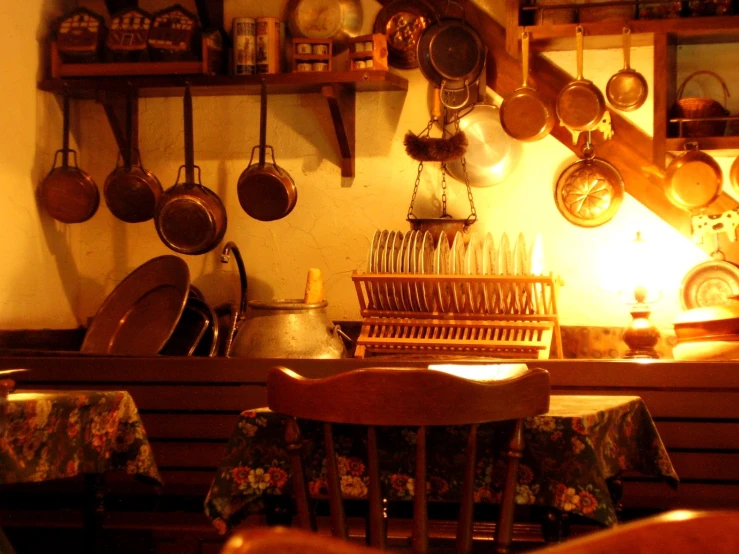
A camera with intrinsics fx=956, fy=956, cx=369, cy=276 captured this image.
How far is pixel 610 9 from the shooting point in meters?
3.59

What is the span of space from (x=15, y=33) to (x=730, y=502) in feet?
10.3

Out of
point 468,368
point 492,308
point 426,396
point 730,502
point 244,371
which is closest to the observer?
point 426,396

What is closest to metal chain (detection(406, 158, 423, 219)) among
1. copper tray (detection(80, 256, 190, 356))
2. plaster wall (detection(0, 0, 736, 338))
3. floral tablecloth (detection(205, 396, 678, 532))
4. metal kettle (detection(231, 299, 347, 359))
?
plaster wall (detection(0, 0, 736, 338))

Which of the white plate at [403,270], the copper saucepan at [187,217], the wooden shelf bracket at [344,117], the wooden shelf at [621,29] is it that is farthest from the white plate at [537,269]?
the copper saucepan at [187,217]

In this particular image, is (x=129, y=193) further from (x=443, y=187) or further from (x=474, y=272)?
(x=474, y=272)

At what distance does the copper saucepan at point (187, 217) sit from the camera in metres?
3.82

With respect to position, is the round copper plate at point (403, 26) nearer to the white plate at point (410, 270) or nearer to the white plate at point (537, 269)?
the white plate at point (410, 270)

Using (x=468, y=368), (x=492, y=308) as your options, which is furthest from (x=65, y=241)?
(x=468, y=368)

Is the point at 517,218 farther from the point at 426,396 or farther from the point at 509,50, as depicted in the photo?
the point at 426,396

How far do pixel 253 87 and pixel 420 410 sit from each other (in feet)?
8.78

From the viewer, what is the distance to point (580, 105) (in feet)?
11.8

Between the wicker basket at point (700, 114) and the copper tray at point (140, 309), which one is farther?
the copper tray at point (140, 309)

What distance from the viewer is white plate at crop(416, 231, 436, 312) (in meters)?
3.47

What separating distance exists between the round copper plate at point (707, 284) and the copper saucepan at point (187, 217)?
183 cm
